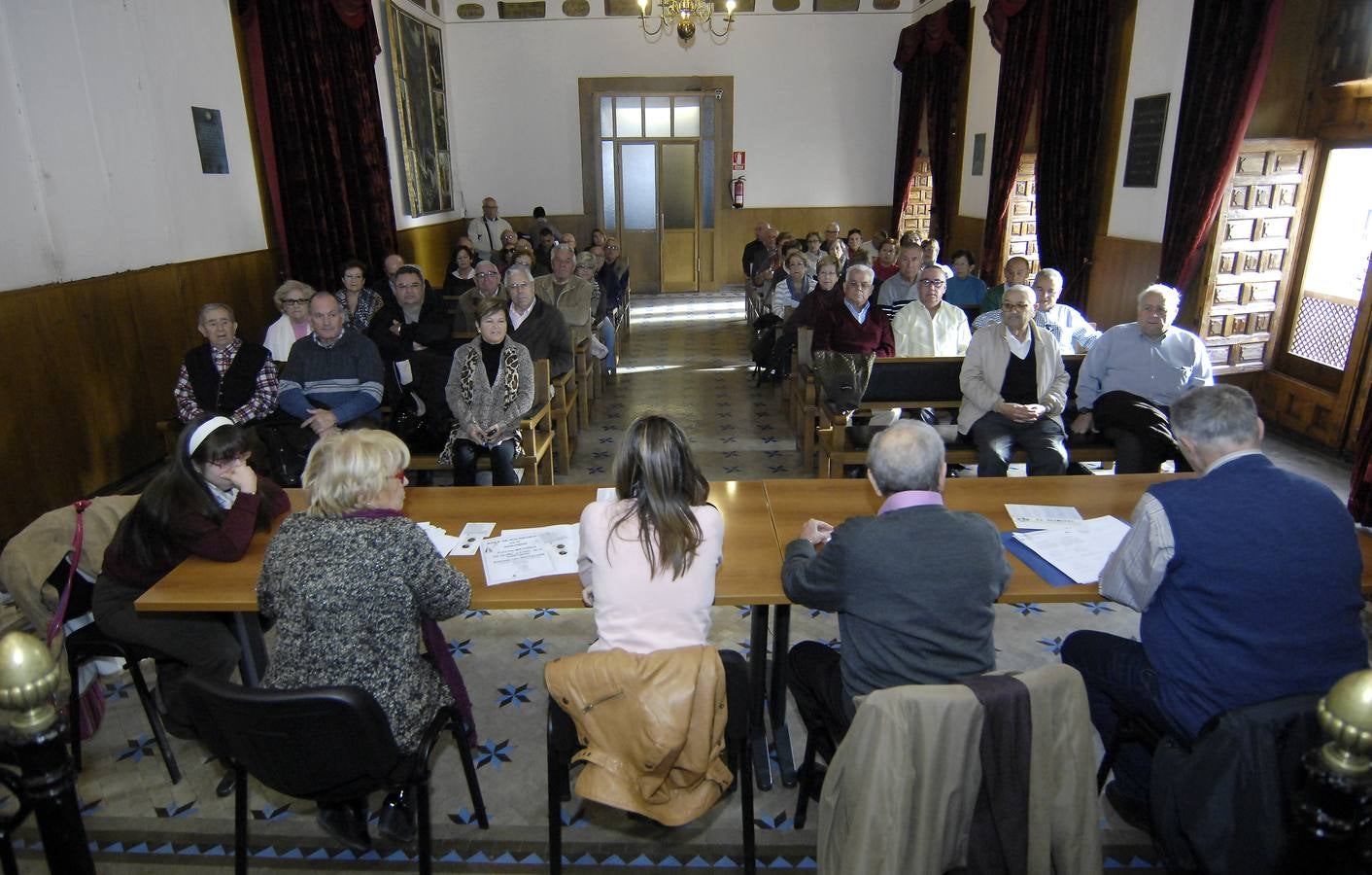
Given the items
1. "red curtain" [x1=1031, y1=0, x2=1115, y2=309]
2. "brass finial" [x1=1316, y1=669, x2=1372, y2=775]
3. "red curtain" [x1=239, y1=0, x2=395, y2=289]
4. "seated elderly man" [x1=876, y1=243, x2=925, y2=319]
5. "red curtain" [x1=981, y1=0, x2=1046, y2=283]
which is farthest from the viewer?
"red curtain" [x1=981, y1=0, x2=1046, y2=283]

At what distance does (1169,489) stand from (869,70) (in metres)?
11.7

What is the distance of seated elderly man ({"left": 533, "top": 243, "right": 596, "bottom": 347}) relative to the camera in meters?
6.47

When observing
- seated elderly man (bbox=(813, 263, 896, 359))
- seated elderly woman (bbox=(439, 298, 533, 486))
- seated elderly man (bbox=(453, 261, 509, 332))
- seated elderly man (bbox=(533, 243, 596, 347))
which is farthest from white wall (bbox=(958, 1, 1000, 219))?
seated elderly woman (bbox=(439, 298, 533, 486))

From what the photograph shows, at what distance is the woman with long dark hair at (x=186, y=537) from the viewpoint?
94.2 inches

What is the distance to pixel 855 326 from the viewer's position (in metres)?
5.12

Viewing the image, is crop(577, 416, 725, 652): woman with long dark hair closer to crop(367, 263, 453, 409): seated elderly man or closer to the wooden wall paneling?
crop(367, 263, 453, 409): seated elderly man

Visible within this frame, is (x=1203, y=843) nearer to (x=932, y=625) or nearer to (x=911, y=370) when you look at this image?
(x=932, y=625)

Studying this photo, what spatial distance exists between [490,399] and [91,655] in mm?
2176

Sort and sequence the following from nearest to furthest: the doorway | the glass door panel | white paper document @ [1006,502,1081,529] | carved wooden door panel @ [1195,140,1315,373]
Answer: white paper document @ [1006,502,1081,529] → carved wooden door panel @ [1195,140,1315,373] → the doorway → the glass door panel

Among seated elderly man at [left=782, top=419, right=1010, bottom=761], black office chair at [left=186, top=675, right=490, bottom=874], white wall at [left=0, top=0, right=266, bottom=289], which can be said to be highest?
white wall at [left=0, top=0, right=266, bottom=289]

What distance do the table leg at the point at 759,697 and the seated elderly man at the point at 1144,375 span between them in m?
2.56

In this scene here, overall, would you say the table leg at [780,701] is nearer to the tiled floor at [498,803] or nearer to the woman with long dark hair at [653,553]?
the tiled floor at [498,803]

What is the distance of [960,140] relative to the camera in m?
10.2

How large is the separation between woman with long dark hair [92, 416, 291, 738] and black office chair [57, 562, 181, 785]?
37mm
